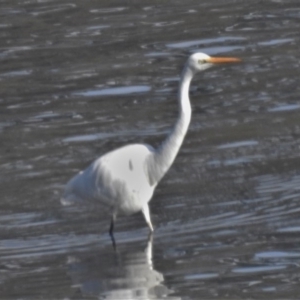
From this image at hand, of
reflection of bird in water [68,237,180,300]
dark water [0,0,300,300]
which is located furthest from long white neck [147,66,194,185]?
reflection of bird in water [68,237,180,300]

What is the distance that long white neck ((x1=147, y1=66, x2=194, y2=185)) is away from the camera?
9742 mm

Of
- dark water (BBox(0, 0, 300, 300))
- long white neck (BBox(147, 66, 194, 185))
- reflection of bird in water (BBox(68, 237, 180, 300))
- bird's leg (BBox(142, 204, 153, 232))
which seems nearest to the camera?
reflection of bird in water (BBox(68, 237, 180, 300))

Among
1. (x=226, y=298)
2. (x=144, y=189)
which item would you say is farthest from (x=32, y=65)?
(x=226, y=298)

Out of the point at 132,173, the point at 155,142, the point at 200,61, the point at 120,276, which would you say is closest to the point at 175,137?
the point at 132,173

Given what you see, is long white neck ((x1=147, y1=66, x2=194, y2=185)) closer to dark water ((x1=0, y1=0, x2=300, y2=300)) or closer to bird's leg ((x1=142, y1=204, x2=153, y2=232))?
bird's leg ((x1=142, y1=204, x2=153, y2=232))

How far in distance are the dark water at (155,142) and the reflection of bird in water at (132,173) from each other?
0.93ft

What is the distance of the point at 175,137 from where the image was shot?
32.2 ft

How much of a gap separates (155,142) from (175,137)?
7.43 ft

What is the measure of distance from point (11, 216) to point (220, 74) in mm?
4839

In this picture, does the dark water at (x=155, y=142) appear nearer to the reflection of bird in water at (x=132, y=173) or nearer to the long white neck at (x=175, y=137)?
the reflection of bird in water at (x=132, y=173)

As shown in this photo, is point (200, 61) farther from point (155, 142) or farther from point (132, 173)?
point (155, 142)

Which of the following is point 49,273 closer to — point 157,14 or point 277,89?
point 277,89

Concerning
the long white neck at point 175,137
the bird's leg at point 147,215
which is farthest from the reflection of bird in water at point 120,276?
the long white neck at point 175,137

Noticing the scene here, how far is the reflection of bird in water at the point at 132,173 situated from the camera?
9648 millimetres
